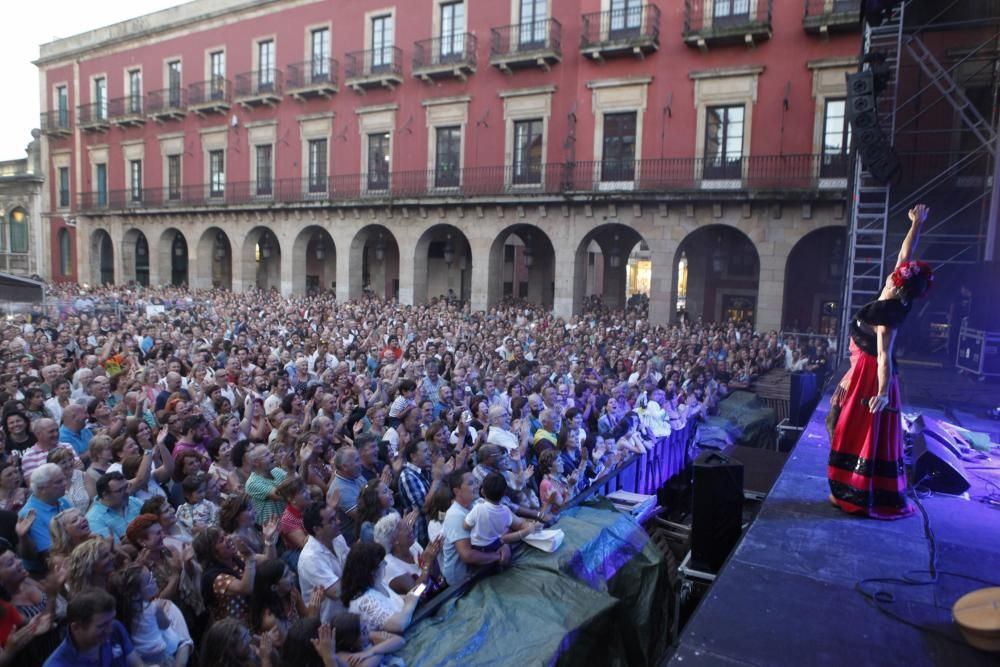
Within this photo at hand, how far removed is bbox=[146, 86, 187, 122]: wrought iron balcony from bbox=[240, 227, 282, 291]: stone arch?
22.7ft

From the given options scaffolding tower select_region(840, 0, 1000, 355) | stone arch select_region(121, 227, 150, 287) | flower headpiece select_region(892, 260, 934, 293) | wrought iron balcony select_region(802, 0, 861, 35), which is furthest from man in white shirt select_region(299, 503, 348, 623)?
stone arch select_region(121, 227, 150, 287)

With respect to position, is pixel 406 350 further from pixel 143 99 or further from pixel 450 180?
pixel 143 99

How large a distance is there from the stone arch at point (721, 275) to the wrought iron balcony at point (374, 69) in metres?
12.1

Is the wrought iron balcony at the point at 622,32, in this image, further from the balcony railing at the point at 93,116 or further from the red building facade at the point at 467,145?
the balcony railing at the point at 93,116

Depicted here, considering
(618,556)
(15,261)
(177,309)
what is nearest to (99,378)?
(618,556)

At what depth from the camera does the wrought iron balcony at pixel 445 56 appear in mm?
21859

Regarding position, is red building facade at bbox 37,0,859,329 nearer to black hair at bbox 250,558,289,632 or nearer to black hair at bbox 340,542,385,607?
black hair at bbox 340,542,385,607

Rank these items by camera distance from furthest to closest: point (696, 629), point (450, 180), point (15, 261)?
point (15, 261)
point (450, 180)
point (696, 629)

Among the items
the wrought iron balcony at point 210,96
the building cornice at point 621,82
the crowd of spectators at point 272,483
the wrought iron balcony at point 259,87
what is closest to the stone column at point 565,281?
the building cornice at point 621,82

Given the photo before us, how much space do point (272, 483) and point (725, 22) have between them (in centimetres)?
1821

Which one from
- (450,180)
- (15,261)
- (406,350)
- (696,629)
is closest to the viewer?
(696,629)

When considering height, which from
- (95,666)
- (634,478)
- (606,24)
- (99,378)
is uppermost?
(606,24)

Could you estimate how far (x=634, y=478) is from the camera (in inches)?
300

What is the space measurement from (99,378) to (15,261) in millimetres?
38461
